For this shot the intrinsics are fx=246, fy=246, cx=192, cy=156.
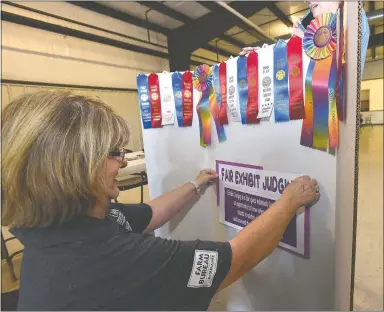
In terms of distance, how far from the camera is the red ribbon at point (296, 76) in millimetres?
761

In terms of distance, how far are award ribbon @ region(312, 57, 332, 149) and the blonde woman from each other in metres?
0.45

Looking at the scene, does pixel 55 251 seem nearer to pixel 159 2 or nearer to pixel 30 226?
pixel 30 226

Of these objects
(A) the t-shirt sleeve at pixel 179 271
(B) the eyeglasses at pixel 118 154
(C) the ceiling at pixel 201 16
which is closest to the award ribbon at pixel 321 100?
(A) the t-shirt sleeve at pixel 179 271

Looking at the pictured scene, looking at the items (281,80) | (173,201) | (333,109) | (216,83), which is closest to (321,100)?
(333,109)

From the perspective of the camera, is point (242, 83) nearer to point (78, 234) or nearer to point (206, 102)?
point (206, 102)

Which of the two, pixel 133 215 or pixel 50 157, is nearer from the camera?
pixel 50 157

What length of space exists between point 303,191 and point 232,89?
1.50 feet

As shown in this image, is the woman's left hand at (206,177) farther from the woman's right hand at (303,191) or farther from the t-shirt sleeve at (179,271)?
the t-shirt sleeve at (179,271)

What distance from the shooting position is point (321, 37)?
0.69 meters

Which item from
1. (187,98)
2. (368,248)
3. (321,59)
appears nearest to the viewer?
(321,59)

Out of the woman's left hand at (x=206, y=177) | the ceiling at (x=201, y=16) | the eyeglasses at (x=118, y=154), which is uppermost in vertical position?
the ceiling at (x=201, y=16)

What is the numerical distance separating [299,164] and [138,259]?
2.04ft

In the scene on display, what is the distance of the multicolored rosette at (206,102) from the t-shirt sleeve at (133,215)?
0.42 metres

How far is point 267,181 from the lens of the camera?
37.4 inches
